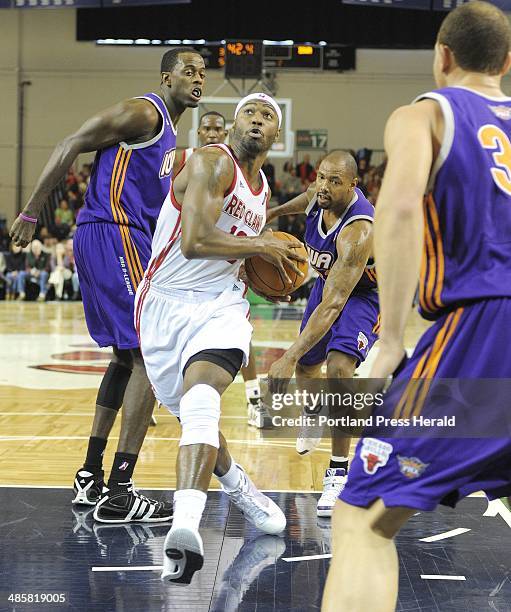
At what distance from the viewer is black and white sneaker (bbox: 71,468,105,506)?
4.30 m

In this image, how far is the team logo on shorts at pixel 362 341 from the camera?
4.73 meters

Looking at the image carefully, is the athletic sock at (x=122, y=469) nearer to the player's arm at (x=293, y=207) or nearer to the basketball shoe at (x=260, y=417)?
the player's arm at (x=293, y=207)

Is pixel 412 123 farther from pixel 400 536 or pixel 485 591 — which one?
pixel 400 536

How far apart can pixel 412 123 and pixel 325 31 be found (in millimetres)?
19729

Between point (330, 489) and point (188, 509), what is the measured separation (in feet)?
5.53

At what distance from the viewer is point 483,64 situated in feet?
7.55

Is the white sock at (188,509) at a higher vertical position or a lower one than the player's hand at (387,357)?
lower

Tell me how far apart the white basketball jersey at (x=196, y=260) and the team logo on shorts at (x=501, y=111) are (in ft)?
4.53

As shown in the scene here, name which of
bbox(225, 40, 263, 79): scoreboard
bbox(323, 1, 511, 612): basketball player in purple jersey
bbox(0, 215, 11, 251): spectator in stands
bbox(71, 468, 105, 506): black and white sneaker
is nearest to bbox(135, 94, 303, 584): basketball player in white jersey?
bbox(71, 468, 105, 506): black and white sneaker

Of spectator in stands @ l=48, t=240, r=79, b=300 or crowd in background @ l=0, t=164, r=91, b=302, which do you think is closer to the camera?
spectator in stands @ l=48, t=240, r=79, b=300

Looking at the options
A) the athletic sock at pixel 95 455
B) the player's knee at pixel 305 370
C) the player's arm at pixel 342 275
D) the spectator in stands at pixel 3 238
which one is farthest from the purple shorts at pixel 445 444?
the spectator in stands at pixel 3 238

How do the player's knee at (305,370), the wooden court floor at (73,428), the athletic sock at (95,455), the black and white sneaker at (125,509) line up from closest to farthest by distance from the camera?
the black and white sneaker at (125,509), the athletic sock at (95,455), the wooden court floor at (73,428), the player's knee at (305,370)

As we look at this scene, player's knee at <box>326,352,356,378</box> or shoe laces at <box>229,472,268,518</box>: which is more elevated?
player's knee at <box>326,352,356,378</box>

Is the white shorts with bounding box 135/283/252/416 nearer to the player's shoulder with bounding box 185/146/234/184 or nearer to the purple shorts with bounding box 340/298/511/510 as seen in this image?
the player's shoulder with bounding box 185/146/234/184
